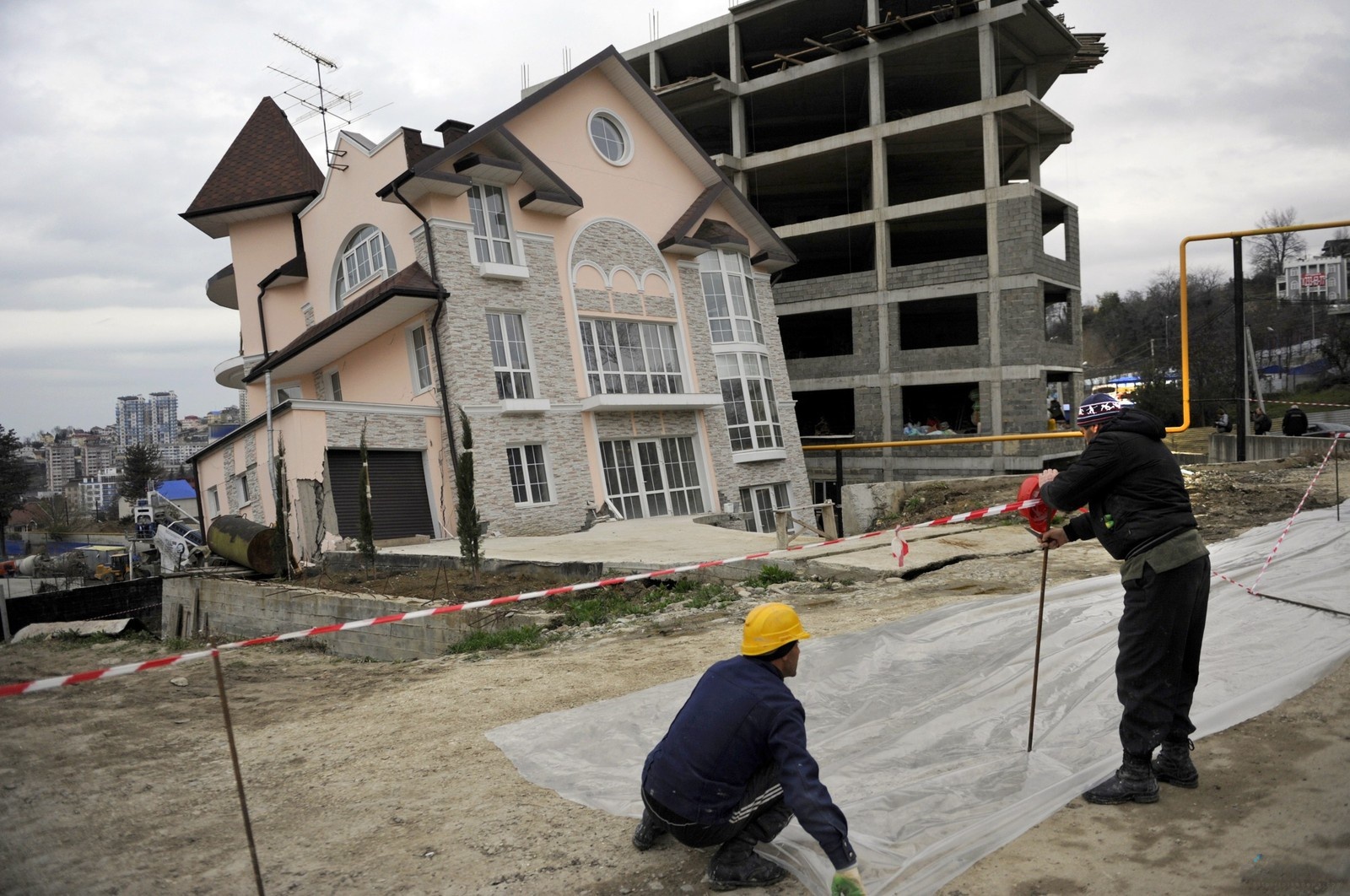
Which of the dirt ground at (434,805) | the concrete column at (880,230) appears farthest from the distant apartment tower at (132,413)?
the dirt ground at (434,805)

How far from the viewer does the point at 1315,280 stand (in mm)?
47438

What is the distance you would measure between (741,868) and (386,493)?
1658cm

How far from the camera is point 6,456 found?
50.8m

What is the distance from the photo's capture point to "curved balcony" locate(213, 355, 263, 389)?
25.7m

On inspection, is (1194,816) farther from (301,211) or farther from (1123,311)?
(1123,311)

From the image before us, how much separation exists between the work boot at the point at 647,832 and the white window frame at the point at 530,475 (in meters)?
15.5

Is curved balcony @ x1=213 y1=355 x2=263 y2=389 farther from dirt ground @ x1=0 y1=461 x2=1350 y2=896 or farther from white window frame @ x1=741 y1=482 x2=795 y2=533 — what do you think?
dirt ground @ x1=0 y1=461 x2=1350 y2=896

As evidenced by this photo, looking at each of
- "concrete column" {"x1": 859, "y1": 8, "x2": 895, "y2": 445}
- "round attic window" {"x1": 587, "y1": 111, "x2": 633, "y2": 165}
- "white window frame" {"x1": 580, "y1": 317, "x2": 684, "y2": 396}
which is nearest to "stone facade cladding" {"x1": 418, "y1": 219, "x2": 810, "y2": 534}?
"white window frame" {"x1": 580, "y1": 317, "x2": 684, "y2": 396}

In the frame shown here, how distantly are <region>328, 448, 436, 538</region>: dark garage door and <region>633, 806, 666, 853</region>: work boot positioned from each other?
14.9m

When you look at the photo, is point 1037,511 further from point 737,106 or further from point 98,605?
point 737,106

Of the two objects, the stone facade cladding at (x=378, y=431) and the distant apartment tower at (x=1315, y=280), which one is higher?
the distant apartment tower at (x=1315, y=280)

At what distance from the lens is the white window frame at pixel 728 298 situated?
24359 millimetres

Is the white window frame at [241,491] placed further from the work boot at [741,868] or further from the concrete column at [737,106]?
the concrete column at [737,106]

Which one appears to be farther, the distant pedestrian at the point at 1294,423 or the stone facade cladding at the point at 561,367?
the distant pedestrian at the point at 1294,423
